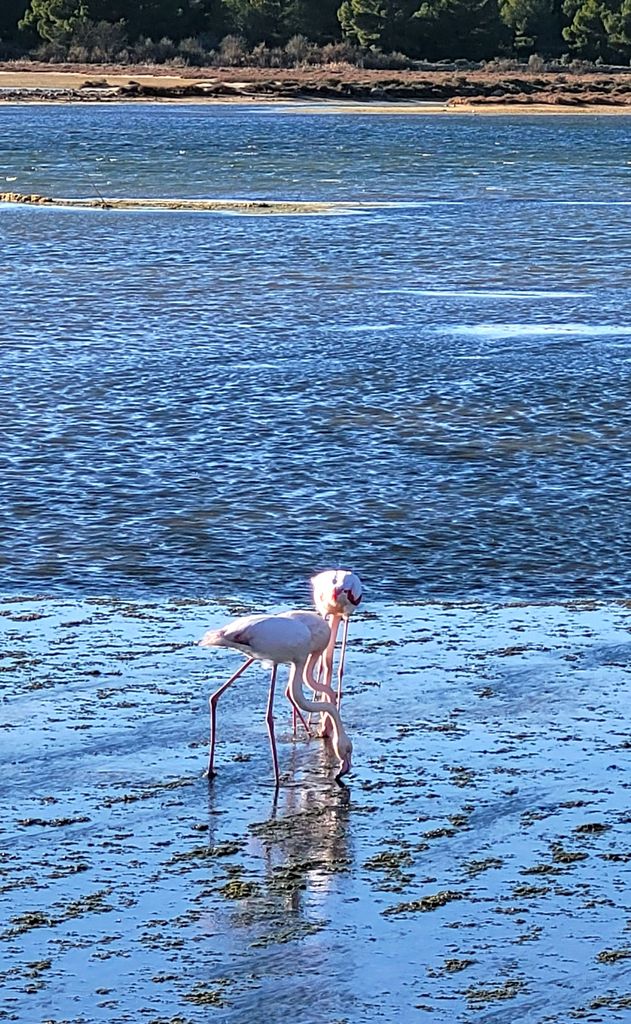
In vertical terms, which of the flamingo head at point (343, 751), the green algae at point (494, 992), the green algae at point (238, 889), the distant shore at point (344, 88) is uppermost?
the distant shore at point (344, 88)

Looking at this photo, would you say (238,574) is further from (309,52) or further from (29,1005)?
(309,52)

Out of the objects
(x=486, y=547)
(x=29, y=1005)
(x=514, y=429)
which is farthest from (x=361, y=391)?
(x=29, y=1005)

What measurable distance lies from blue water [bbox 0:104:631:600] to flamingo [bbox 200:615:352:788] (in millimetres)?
2430

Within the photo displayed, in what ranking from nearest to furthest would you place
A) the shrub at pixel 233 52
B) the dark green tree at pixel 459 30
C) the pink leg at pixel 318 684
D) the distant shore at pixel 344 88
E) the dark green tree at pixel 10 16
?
the pink leg at pixel 318 684 → the distant shore at pixel 344 88 → the shrub at pixel 233 52 → the dark green tree at pixel 459 30 → the dark green tree at pixel 10 16

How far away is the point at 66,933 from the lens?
6164 millimetres

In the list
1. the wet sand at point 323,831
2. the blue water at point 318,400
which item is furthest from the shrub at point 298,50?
the wet sand at point 323,831

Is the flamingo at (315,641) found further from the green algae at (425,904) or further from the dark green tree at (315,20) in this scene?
the dark green tree at (315,20)

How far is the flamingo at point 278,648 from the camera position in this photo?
24.1ft

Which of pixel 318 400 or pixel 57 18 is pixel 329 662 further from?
pixel 57 18

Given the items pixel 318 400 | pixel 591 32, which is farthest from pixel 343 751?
pixel 591 32

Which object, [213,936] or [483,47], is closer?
[213,936]

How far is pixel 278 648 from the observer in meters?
7.38

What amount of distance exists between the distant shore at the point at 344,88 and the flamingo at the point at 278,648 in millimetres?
69534

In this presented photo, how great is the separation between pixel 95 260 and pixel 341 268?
3058 millimetres
